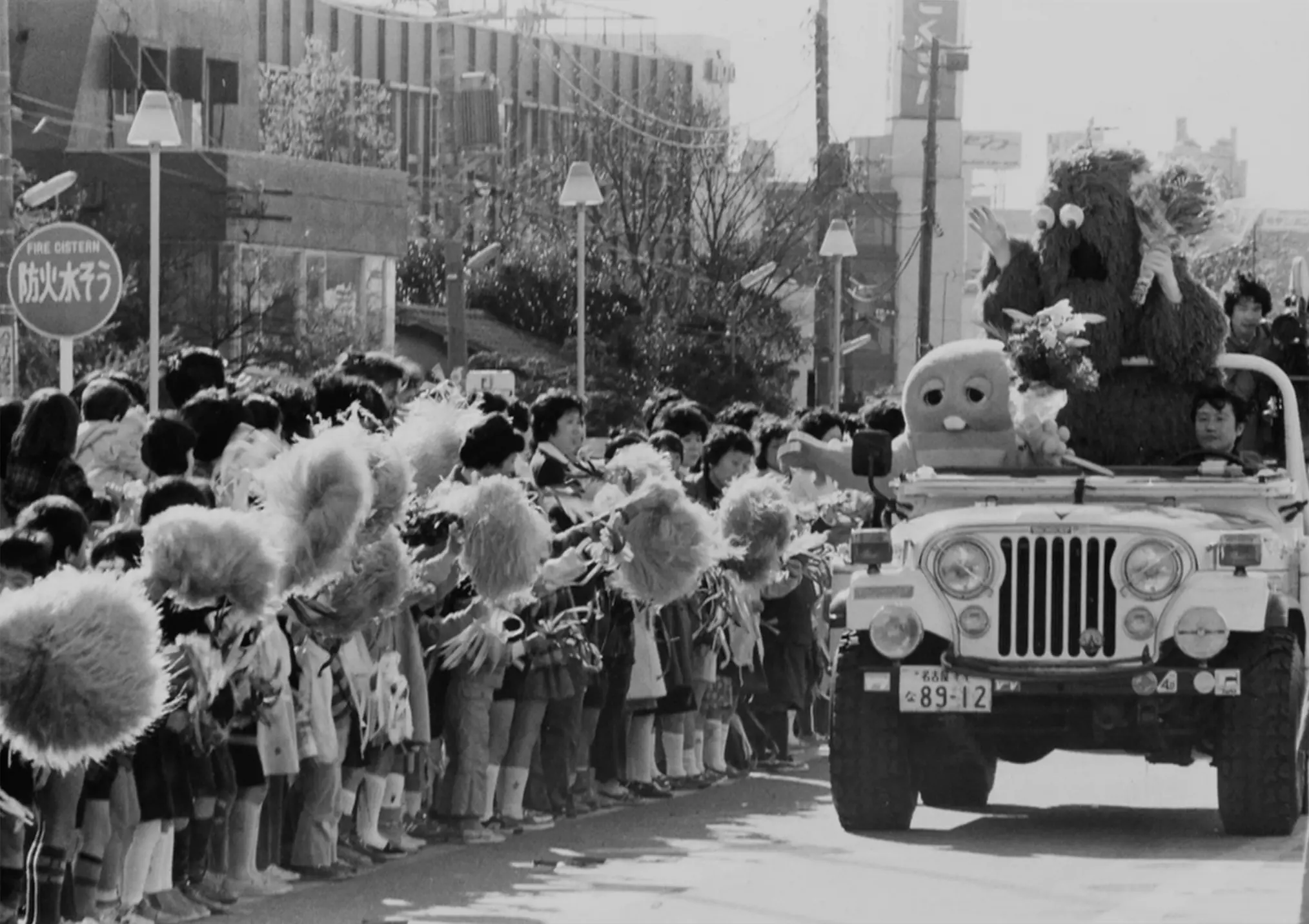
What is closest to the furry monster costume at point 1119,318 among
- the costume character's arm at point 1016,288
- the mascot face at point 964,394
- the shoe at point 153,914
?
the costume character's arm at point 1016,288

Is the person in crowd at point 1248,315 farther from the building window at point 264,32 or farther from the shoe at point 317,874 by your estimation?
the building window at point 264,32

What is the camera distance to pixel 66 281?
1772 centimetres

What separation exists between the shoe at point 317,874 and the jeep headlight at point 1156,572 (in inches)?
145

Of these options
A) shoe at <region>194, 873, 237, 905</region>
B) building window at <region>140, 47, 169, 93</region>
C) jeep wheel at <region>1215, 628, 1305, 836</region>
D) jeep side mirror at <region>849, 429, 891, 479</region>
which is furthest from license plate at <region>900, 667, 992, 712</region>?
building window at <region>140, 47, 169, 93</region>

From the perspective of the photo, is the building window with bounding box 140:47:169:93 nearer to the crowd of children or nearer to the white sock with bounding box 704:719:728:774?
the crowd of children

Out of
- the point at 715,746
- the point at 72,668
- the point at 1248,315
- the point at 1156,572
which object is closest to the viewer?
the point at 72,668

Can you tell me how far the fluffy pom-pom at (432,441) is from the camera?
1295cm

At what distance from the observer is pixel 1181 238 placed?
14805 millimetres

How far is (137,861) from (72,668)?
1407 mm

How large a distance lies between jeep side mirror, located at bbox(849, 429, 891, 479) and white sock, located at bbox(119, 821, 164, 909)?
444cm

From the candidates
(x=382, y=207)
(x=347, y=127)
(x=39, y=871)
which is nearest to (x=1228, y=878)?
(x=39, y=871)

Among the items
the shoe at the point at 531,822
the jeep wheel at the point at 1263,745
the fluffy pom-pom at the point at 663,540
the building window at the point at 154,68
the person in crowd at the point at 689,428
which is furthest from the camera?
the building window at the point at 154,68

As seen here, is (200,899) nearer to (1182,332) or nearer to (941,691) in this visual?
(941,691)

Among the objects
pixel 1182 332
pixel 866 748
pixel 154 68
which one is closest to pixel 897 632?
pixel 866 748
